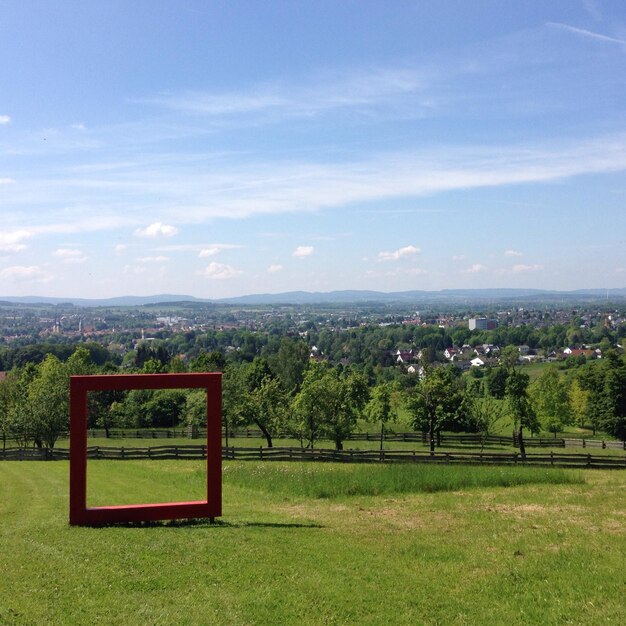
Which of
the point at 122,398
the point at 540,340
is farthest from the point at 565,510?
the point at 540,340

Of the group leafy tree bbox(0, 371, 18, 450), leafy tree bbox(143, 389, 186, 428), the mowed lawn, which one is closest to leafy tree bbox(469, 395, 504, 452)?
the mowed lawn

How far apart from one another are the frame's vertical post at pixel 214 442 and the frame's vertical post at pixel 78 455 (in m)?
2.84

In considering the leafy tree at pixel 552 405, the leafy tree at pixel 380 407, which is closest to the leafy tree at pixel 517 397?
the leafy tree at pixel 380 407

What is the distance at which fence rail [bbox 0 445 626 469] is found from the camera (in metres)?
29.6

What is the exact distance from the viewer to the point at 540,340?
188625 millimetres

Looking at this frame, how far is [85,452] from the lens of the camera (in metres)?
14.2

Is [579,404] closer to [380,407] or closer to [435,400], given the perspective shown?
[435,400]

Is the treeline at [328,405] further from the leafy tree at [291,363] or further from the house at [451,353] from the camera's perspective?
the house at [451,353]

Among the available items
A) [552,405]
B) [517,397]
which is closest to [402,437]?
[517,397]

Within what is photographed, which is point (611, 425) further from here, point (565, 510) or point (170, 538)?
point (170, 538)

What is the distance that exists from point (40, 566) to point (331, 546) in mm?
5388

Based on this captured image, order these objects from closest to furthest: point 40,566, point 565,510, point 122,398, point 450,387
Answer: point 40,566, point 565,510, point 450,387, point 122,398

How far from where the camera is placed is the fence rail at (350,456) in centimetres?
2963

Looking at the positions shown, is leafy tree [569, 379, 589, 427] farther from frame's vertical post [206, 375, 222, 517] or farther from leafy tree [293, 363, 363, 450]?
frame's vertical post [206, 375, 222, 517]
